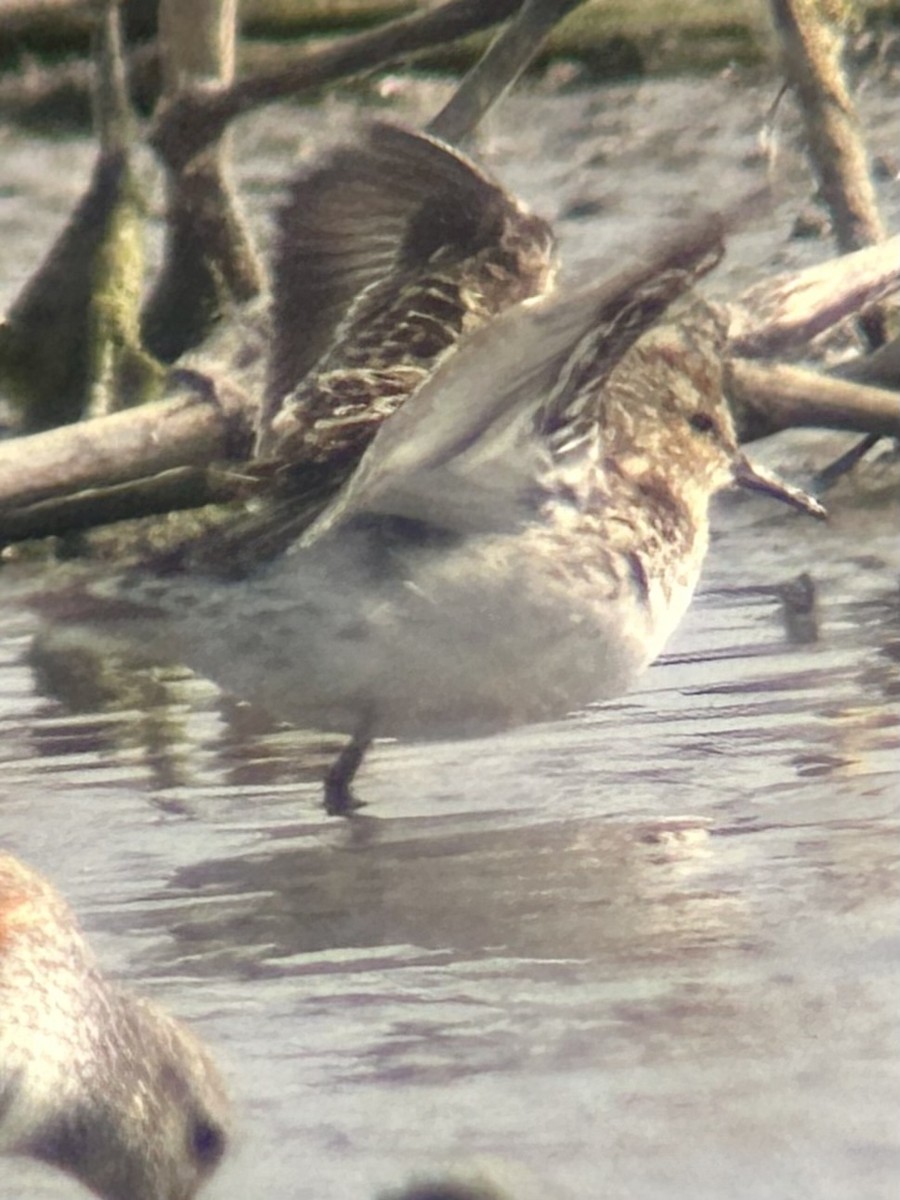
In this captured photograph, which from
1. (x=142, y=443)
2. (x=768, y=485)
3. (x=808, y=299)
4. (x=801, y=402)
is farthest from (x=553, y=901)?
(x=808, y=299)

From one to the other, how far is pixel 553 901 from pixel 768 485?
2044 millimetres

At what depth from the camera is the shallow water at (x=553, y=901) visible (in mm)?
4223

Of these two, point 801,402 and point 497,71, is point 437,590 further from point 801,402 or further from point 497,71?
point 497,71

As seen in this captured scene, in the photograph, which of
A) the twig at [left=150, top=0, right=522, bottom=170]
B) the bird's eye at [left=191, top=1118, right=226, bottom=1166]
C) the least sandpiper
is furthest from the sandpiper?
the twig at [left=150, top=0, right=522, bottom=170]

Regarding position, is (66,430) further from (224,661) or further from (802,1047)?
(802,1047)

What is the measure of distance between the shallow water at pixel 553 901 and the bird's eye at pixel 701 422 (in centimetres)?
65

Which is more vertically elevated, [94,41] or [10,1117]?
[94,41]

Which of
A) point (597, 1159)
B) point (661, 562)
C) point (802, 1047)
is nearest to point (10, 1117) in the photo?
point (597, 1159)

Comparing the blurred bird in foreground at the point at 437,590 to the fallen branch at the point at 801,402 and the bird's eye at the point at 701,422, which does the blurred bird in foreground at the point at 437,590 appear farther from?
the fallen branch at the point at 801,402

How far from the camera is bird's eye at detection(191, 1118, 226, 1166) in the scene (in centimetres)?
431

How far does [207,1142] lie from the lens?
4328 mm

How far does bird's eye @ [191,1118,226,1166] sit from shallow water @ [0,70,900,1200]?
0.13 ft

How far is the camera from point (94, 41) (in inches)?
377

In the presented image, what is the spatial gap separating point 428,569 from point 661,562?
61cm
